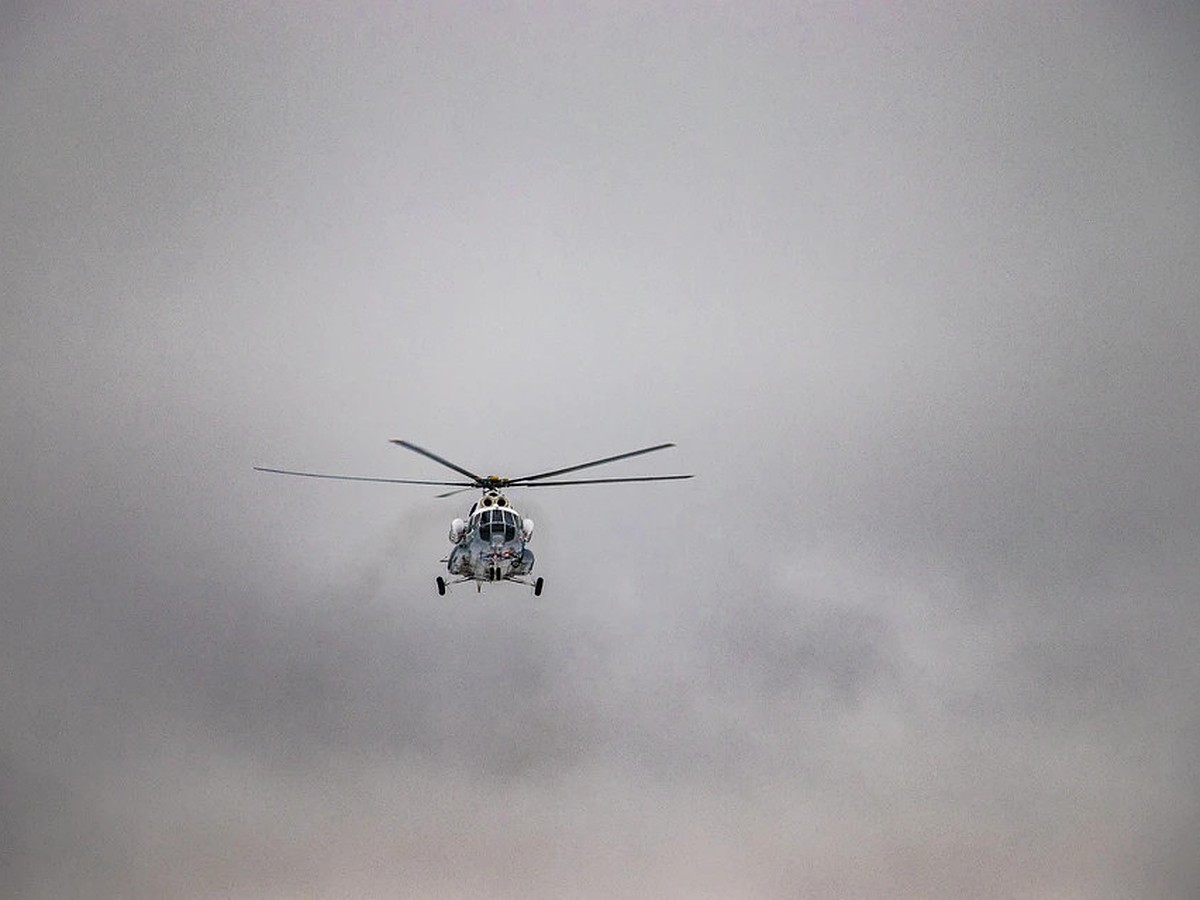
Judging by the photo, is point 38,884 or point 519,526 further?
point 38,884

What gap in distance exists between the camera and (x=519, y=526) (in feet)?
221

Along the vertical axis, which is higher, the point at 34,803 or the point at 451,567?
the point at 451,567

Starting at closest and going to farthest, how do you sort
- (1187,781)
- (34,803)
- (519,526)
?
(519,526), (34,803), (1187,781)

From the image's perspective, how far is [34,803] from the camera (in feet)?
530

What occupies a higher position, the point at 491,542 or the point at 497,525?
the point at 497,525

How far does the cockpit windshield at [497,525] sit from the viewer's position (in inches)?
2618

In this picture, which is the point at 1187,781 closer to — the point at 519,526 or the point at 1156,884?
the point at 1156,884

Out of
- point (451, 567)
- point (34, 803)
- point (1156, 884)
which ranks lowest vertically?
point (1156, 884)

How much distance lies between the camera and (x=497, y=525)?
6650cm

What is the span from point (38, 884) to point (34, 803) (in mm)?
15206

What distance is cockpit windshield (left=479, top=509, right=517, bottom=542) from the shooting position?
66500 millimetres

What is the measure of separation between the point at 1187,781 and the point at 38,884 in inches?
6926

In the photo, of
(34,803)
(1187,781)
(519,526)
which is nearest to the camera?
(519,526)

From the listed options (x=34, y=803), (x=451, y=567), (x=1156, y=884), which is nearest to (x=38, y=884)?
(x=34, y=803)
